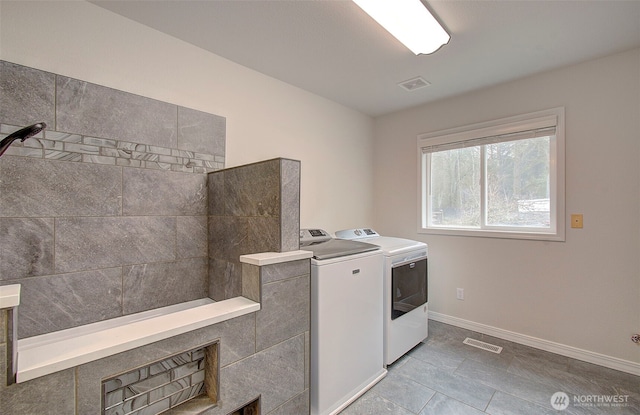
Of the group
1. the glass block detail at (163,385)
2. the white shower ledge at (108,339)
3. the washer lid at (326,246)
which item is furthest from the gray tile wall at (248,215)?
the glass block detail at (163,385)

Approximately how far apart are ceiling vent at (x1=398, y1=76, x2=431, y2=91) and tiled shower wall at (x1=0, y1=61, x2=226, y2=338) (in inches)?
72.1

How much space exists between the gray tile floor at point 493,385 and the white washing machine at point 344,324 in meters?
0.13

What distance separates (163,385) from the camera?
1.17 metres

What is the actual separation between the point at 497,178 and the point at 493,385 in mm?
1850

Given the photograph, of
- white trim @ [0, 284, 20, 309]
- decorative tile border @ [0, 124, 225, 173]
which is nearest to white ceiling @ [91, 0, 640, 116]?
decorative tile border @ [0, 124, 225, 173]

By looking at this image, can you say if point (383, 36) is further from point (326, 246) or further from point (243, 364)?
point (243, 364)

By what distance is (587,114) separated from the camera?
7.57ft

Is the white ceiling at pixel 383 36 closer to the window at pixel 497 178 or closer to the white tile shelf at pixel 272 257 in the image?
the window at pixel 497 178

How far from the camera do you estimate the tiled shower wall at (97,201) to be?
56.0 inches

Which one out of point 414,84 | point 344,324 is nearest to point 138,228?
point 344,324

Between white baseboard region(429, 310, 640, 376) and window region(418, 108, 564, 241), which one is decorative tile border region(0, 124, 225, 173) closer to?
window region(418, 108, 564, 241)

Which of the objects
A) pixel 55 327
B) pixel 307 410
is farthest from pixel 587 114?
pixel 55 327

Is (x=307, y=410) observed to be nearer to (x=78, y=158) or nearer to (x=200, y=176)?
(x=200, y=176)

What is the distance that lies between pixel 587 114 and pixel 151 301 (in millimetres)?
3633
